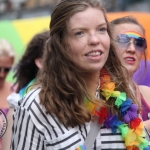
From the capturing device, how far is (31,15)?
11477 millimetres

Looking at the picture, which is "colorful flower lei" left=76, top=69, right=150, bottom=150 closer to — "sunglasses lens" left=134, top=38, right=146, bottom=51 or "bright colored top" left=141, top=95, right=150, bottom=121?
"bright colored top" left=141, top=95, right=150, bottom=121

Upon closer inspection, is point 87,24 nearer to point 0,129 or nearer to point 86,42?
point 86,42

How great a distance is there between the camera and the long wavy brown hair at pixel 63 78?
8.18 ft

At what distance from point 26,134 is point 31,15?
30.0 feet

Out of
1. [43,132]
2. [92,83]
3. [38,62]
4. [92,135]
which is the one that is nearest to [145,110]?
[92,83]

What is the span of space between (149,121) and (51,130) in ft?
2.72

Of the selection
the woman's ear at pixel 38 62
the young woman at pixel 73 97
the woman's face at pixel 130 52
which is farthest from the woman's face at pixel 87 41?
the woman's ear at pixel 38 62

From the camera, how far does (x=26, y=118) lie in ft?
8.17

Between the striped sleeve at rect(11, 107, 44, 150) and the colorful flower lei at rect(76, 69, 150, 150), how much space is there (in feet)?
0.96

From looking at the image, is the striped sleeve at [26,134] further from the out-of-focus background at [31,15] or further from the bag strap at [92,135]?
the out-of-focus background at [31,15]

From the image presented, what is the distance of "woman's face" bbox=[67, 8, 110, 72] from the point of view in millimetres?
2514

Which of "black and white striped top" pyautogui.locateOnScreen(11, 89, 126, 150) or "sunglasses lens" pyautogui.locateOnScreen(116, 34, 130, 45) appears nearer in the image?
"black and white striped top" pyautogui.locateOnScreen(11, 89, 126, 150)

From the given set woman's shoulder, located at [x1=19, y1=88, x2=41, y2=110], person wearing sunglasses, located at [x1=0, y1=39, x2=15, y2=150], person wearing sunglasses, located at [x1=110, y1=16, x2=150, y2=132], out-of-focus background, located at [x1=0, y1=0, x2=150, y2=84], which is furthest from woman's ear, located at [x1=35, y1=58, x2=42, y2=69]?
woman's shoulder, located at [x1=19, y1=88, x2=41, y2=110]

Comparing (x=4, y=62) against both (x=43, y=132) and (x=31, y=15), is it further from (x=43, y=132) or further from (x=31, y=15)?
(x=31, y=15)
